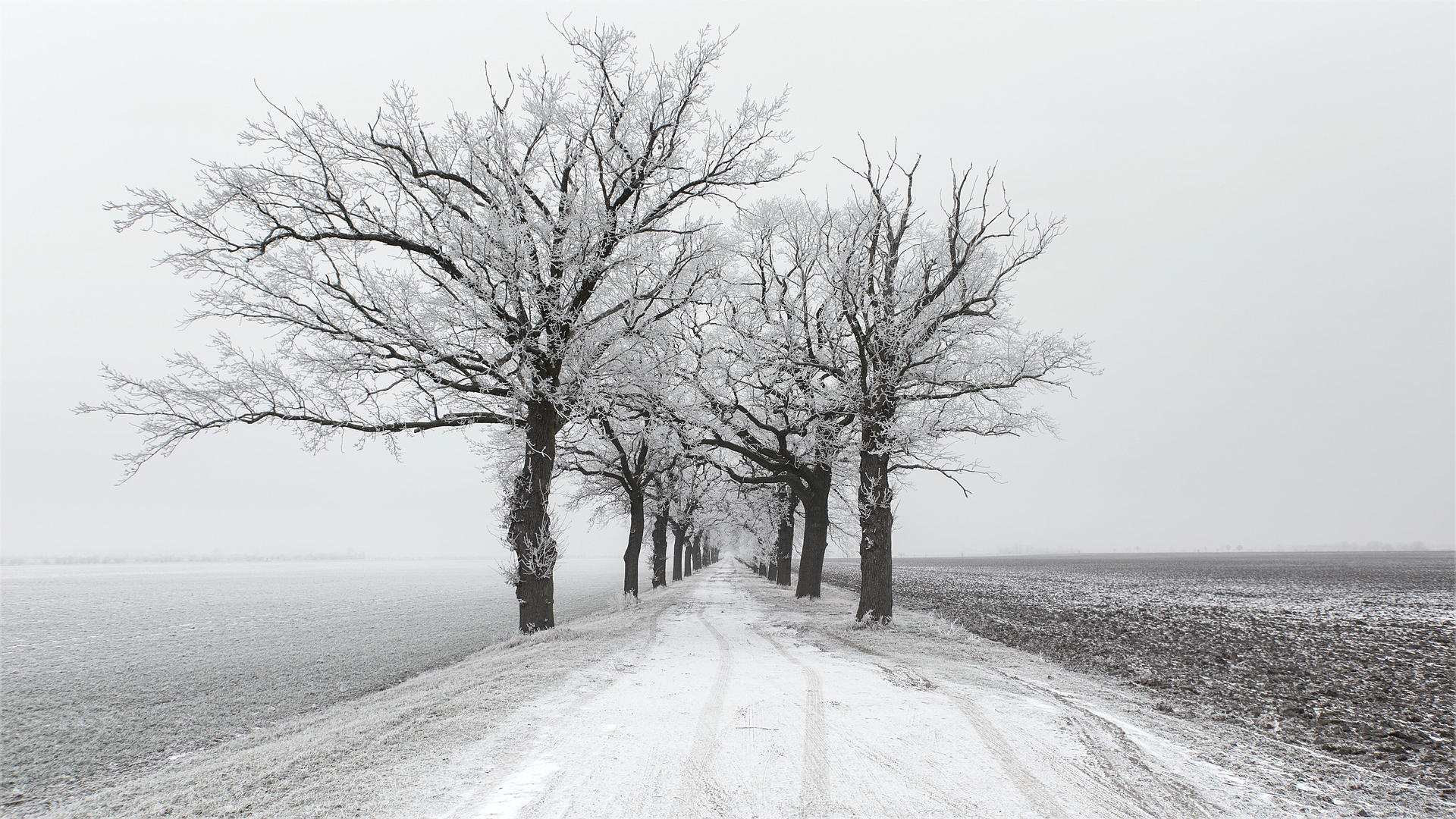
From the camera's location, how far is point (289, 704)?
420 inches

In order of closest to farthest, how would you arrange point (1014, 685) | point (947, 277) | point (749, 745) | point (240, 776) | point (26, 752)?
point (240, 776)
point (749, 745)
point (1014, 685)
point (26, 752)
point (947, 277)

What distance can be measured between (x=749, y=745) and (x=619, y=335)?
9.40m

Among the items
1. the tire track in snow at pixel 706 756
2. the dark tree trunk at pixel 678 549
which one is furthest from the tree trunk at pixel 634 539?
the tire track in snow at pixel 706 756

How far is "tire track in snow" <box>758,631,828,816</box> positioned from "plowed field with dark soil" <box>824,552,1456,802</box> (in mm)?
4323

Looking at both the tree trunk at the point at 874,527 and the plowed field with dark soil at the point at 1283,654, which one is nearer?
the plowed field with dark soil at the point at 1283,654

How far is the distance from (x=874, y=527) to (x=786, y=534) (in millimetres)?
14663

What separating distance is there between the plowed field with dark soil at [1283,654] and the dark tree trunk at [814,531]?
12.5 feet

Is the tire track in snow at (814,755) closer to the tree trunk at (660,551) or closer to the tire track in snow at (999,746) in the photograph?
the tire track in snow at (999,746)

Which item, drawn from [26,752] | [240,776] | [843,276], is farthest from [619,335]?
[26,752]

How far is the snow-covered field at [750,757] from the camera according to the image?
14.4 feet

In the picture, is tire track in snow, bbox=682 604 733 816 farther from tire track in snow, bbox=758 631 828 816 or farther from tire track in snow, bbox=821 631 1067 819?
tire track in snow, bbox=821 631 1067 819

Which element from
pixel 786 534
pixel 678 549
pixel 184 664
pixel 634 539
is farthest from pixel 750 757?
pixel 678 549

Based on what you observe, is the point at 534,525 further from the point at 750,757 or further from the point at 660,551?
the point at 660,551

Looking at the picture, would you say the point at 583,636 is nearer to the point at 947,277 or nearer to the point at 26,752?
the point at 26,752
